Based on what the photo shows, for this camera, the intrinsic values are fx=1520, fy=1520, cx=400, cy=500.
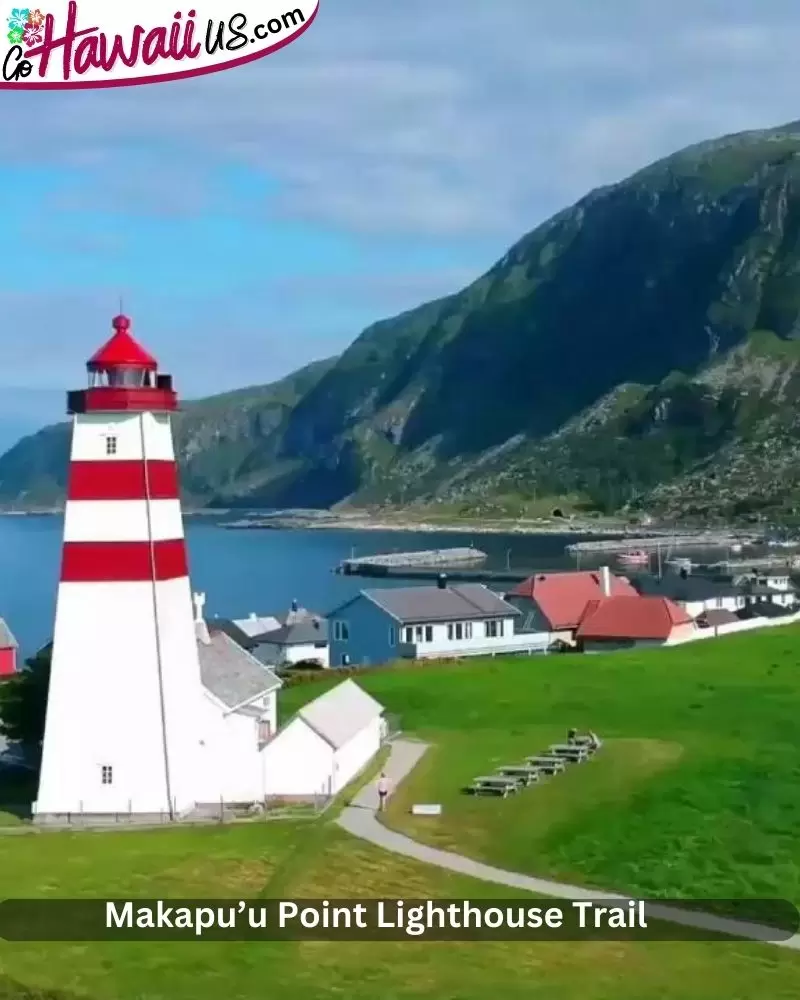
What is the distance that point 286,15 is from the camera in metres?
25.1

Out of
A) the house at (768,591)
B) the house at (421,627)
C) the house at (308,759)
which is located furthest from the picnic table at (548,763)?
the house at (768,591)

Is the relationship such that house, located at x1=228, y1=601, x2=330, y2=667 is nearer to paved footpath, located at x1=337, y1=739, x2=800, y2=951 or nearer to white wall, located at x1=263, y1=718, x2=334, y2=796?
white wall, located at x1=263, y1=718, x2=334, y2=796

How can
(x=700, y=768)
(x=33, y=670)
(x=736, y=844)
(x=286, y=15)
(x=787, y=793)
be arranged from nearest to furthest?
(x=286, y=15)
(x=736, y=844)
(x=787, y=793)
(x=700, y=768)
(x=33, y=670)

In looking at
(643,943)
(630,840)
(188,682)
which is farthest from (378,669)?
(643,943)

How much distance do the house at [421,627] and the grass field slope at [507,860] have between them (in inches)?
786

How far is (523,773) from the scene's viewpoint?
3559 centimetres

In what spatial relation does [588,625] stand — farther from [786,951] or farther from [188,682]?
[786,951]

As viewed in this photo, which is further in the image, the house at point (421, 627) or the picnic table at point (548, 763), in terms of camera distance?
the house at point (421, 627)

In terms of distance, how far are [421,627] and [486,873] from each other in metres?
42.9

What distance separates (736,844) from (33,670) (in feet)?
63.5

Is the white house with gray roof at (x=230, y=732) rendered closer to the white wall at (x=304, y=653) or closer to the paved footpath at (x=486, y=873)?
the paved footpath at (x=486, y=873)

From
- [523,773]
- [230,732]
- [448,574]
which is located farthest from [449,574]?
[230,732]

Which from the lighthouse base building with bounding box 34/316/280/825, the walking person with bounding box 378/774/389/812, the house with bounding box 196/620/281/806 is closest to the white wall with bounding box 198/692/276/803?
the house with bounding box 196/620/281/806

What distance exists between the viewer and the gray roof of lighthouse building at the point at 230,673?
119 feet
